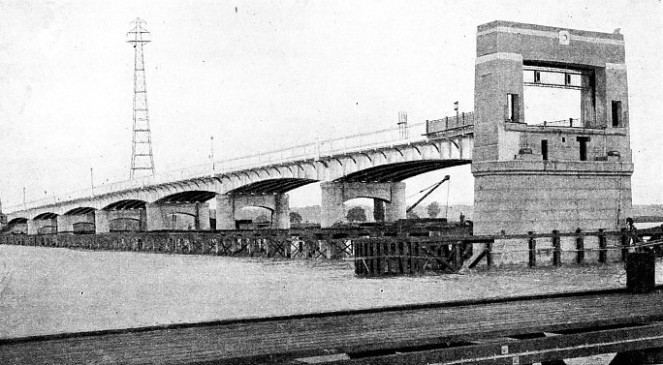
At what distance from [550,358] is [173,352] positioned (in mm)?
5054

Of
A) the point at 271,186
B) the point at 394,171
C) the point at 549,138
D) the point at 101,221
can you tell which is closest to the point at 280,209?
the point at 271,186

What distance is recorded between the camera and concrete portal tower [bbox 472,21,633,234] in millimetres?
33469

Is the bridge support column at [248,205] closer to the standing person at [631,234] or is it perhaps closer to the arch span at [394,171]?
the arch span at [394,171]

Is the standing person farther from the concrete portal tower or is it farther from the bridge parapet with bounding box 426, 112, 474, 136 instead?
the bridge parapet with bounding box 426, 112, 474, 136

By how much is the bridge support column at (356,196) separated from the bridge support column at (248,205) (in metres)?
14.7

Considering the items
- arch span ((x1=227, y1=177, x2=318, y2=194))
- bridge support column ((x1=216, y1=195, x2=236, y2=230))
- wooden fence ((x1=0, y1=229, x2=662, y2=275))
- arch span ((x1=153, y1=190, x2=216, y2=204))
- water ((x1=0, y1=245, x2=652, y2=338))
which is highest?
arch span ((x1=227, y1=177, x2=318, y2=194))

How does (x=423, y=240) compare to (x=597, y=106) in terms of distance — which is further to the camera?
(x=597, y=106)

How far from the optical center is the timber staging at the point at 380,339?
413 inches

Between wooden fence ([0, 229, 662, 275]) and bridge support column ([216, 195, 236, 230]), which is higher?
bridge support column ([216, 195, 236, 230])

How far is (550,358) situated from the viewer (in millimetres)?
11125

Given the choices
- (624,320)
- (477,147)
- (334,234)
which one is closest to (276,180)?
(334,234)

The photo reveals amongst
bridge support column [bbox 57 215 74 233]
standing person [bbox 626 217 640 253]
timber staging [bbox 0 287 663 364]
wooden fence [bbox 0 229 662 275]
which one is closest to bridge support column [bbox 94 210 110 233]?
bridge support column [bbox 57 215 74 233]

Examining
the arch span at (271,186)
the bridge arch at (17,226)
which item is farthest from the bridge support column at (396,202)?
the bridge arch at (17,226)

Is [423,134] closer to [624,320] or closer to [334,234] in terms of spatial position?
[334,234]
